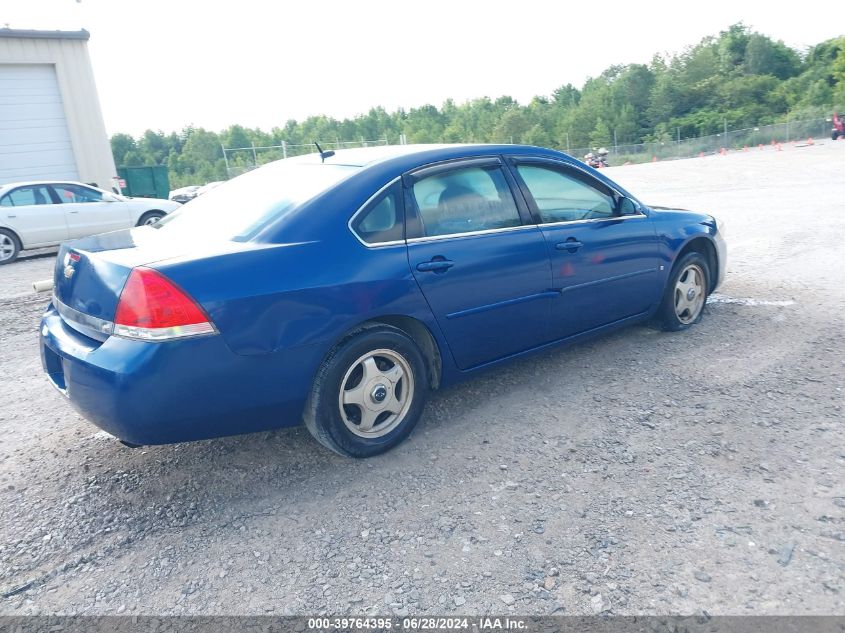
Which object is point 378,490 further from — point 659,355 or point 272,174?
point 659,355

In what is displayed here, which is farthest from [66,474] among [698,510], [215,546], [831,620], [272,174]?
[831,620]

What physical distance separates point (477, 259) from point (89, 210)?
36.9 feet

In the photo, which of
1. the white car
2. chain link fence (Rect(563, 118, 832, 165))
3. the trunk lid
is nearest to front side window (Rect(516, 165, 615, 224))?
the trunk lid

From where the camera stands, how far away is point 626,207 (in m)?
4.57

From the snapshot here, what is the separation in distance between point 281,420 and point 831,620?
2306 millimetres

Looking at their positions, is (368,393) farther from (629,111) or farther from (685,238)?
(629,111)

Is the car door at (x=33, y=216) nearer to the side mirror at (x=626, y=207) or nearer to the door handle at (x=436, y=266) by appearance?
the door handle at (x=436, y=266)

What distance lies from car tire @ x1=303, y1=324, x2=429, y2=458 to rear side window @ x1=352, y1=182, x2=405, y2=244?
0.46 metres

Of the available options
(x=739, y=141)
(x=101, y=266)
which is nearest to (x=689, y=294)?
(x=101, y=266)

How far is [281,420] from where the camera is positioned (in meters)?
3.15

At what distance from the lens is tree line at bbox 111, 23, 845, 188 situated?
71562mm

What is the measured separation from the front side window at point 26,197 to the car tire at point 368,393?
11.3 metres

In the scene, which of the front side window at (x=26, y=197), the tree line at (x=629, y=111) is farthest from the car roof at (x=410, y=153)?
the tree line at (x=629, y=111)

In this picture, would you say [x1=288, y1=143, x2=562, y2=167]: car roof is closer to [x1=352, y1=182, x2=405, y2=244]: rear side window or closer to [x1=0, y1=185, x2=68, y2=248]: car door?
[x1=352, y1=182, x2=405, y2=244]: rear side window
